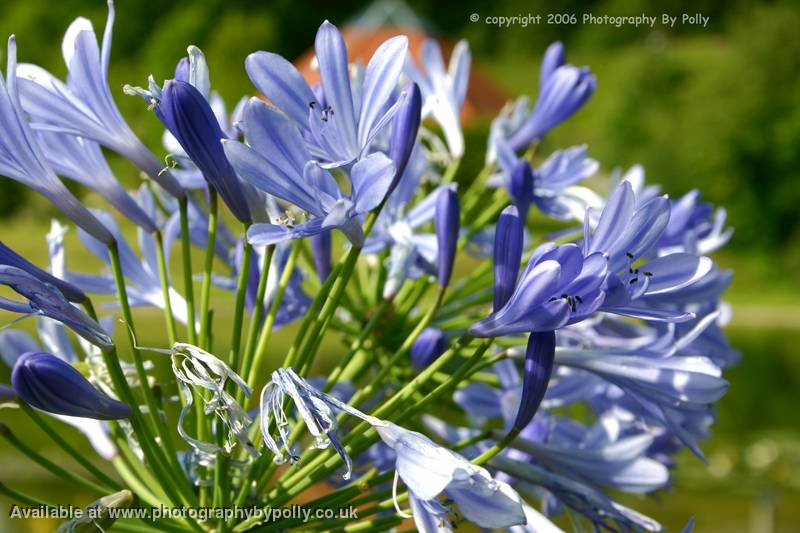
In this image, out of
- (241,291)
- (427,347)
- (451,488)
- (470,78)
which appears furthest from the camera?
(470,78)

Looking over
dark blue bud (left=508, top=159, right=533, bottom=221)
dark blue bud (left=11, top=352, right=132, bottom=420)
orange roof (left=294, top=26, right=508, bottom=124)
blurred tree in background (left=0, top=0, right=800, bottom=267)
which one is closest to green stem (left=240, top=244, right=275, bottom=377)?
dark blue bud (left=11, top=352, right=132, bottom=420)

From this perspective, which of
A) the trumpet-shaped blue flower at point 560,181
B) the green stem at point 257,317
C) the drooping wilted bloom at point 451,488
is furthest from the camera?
the trumpet-shaped blue flower at point 560,181

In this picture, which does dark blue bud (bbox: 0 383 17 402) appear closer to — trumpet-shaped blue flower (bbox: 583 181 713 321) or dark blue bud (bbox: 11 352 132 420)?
dark blue bud (bbox: 11 352 132 420)

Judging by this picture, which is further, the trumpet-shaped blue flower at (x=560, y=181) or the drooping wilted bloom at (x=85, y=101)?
the trumpet-shaped blue flower at (x=560, y=181)

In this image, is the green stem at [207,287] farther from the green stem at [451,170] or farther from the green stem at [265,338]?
the green stem at [451,170]

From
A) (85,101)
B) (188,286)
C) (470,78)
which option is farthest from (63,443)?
(470,78)

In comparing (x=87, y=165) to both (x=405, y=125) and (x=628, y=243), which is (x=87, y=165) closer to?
(x=405, y=125)

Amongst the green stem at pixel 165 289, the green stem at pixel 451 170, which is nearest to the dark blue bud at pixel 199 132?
the green stem at pixel 165 289
